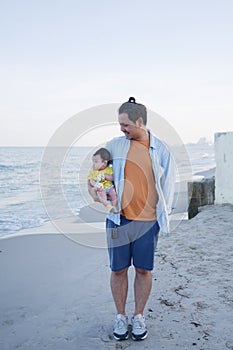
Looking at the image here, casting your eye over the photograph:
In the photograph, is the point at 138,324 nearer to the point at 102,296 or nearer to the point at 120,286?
the point at 120,286

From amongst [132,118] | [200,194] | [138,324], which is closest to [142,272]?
[138,324]

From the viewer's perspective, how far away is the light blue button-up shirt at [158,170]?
8.28 feet

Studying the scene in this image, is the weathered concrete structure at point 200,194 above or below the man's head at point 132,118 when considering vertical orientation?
below

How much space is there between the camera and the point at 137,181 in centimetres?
252

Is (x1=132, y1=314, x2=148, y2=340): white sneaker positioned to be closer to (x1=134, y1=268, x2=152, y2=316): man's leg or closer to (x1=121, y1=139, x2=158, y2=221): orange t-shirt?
(x1=134, y1=268, x2=152, y2=316): man's leg

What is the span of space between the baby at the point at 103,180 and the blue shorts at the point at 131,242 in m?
0.15

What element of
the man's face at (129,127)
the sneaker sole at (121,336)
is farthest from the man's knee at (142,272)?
the man's face at (129,127)

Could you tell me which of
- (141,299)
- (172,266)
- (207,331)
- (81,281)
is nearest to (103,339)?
(141,299)

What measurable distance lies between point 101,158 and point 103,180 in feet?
0.52

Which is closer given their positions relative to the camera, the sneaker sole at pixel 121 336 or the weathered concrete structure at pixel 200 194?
the sneaker sole at pixel 121 336

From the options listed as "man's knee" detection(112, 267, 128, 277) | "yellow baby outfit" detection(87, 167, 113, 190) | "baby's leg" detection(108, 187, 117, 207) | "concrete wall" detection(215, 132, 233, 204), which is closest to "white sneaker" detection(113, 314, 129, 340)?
"man's knee" detection(112, 267, 128, 277)

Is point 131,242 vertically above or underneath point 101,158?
underneath

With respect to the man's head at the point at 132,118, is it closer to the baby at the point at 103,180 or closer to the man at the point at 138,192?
the man at the point at 138,192

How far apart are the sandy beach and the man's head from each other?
152 centimetres
